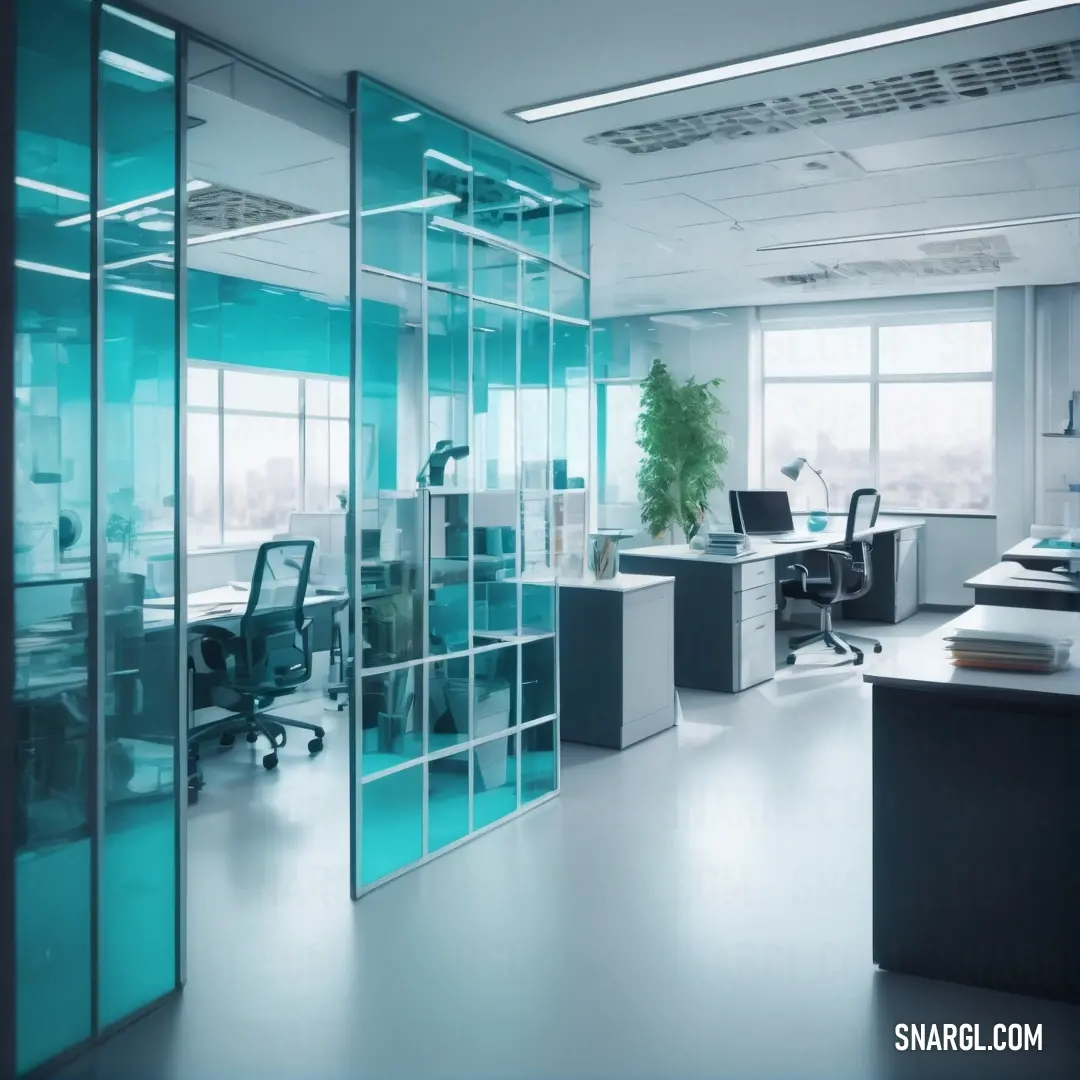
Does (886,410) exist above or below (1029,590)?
above

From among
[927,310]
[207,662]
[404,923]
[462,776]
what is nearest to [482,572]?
[462,776]

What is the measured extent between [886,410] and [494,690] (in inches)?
283

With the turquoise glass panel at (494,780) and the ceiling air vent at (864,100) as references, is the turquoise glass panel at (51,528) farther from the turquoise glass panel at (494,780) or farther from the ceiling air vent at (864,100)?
the ceiling air vent at (864,100)

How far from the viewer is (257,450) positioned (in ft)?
32.7

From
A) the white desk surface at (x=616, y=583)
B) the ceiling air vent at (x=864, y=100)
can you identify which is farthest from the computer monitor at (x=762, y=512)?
the ceiling air vent at (x=864, y=100)

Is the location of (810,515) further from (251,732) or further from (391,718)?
(391,718)

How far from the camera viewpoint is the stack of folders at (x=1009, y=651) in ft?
9.71

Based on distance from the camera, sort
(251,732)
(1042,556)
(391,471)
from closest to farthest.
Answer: (391,471)
(251,732)
(1042,556)

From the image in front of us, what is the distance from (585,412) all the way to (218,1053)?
373cm

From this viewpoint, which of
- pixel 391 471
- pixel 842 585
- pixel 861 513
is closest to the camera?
pixel 391 471

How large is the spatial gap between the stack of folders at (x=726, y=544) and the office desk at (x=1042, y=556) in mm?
1583

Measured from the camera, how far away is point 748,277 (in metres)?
8.58

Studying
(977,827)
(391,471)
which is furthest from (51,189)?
(977,827)

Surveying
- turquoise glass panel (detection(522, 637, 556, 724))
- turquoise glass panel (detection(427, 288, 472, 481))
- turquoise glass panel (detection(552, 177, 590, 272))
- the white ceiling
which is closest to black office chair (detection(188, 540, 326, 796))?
turquoise glass panel (detection(522, 637, 556, 724))
